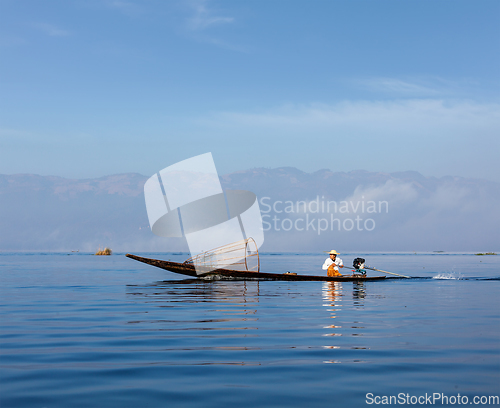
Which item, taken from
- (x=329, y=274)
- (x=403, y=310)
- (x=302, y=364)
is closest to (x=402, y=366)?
(x=302, y=364)

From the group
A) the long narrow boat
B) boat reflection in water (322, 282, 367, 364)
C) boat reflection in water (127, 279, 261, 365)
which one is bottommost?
boat reflection in water (322, 282, 367, 364)

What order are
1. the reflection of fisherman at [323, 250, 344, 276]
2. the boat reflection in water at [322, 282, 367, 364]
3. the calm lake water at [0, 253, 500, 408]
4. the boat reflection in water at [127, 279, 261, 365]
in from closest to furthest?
the calm lake water at [0, 253, 500, 408] → the boat reflection in water at [127, 279, 261, 365] → the boat reflection in water at [322, 282, 367, 364] → the reflection of fisherman at [323, 250, 344, 276]

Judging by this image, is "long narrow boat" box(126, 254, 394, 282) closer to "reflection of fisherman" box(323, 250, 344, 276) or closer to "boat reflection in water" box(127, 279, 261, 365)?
"reflection of fisherman" box(323, 250, 344, 276)

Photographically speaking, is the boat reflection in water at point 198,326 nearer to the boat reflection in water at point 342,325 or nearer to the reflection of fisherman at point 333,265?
the boat reflection in water at point 342,325

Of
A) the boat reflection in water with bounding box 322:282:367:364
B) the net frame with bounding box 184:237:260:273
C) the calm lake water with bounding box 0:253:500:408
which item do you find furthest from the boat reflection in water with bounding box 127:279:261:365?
the net frame with bounding box 184:237:260:273

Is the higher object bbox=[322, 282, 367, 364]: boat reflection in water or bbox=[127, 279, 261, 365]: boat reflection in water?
bbox=[127, 279, 261, 365]: boat reflection in water

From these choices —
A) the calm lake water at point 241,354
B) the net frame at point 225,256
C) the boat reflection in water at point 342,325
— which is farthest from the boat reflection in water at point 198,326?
the net frame at point 225,256

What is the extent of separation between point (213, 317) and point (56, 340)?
510cm

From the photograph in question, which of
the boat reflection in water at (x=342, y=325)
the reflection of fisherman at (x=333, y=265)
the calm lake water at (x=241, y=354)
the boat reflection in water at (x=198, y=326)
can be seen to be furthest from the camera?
the reflection of fisherman at (x=333, y=265)

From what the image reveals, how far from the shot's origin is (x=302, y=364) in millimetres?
8633

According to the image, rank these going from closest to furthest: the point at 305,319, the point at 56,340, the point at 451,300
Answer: the point at 56,340
the point at 305,319
the point at 451,300

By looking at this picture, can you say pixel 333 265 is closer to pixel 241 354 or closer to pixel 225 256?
pixel 225 256

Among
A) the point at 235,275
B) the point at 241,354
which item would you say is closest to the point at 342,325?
the point at 241,354

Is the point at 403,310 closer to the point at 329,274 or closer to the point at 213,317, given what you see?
the point at 213,317
